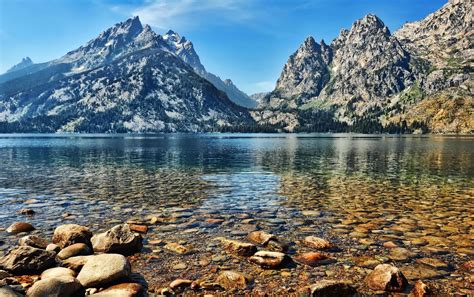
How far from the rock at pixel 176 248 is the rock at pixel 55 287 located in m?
5.80

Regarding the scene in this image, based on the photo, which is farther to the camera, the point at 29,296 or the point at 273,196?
the point at 273,196

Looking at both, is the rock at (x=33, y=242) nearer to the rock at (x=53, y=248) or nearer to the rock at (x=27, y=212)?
the rock at (x=53, y=248)

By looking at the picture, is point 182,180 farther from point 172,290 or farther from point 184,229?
point 172,290

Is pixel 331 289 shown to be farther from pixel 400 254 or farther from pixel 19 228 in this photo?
pixel 19 228

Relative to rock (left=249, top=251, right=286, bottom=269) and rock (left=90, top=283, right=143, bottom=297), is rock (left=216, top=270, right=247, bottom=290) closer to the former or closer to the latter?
rock (left=249, top=251, right=286, bottom=269)

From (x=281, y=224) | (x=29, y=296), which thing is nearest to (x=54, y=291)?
(x=29, y=296)

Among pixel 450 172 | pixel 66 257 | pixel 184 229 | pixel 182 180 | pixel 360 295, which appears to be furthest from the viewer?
pixel 450 172

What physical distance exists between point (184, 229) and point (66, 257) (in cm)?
727

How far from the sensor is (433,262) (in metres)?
16.0

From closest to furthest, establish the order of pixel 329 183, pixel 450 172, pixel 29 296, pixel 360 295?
1. pixel 29 296
2. pixel 360 295
3. pixel 329 183
4. pixel 450 172

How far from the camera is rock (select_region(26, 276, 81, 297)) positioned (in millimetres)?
11430

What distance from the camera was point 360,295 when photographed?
1286 centimetres

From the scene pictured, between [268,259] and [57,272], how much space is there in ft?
27.6

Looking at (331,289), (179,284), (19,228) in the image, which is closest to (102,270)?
(179,284)
